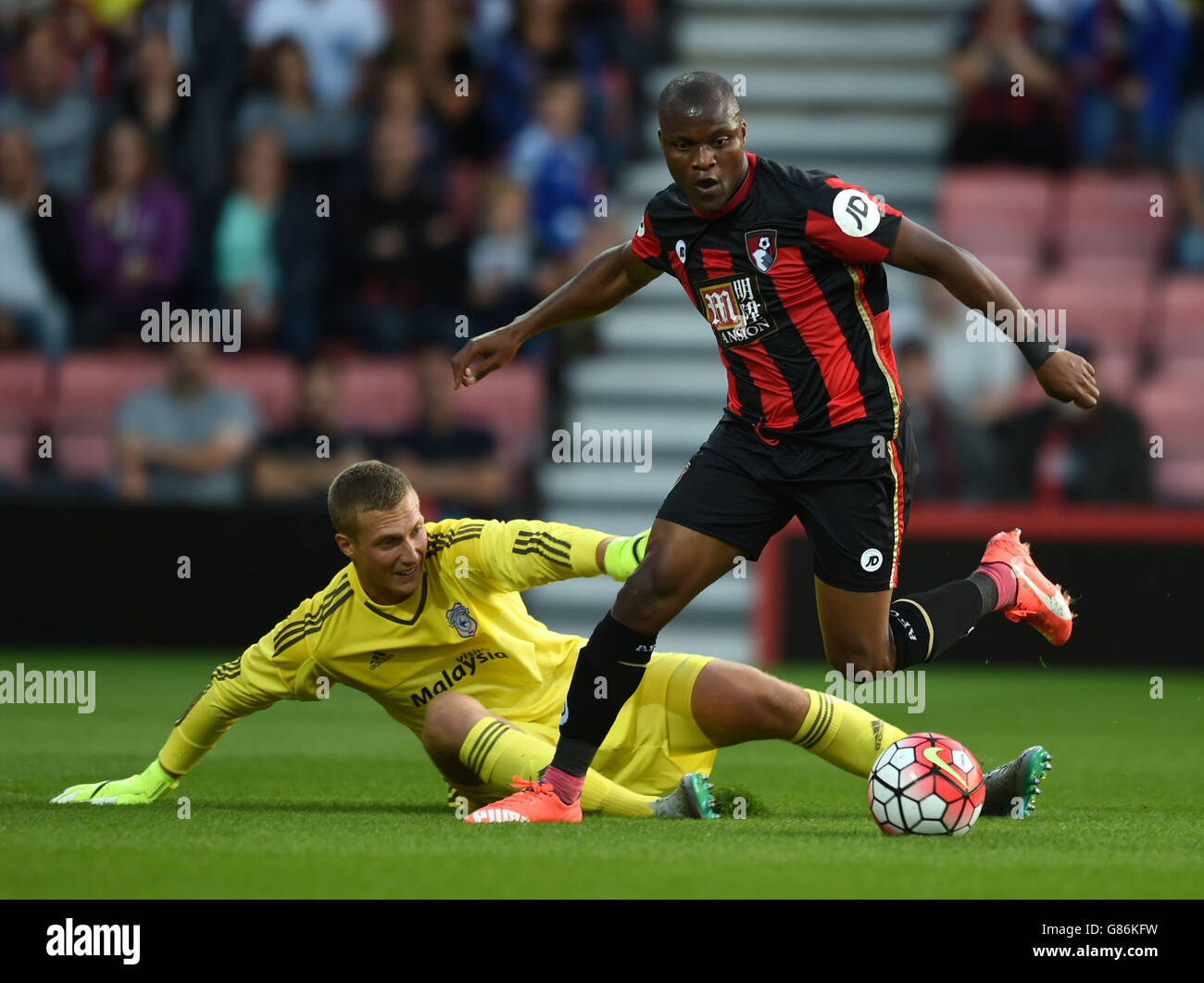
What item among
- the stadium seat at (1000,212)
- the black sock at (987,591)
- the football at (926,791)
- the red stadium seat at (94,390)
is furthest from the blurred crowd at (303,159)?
the football at (926,791)

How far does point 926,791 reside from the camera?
484 cm

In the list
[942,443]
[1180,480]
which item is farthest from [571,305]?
[1180,480]

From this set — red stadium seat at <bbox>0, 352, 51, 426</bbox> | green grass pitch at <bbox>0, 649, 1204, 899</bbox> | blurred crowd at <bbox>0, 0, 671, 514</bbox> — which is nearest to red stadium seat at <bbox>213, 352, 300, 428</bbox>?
blurred crowd at <bbox>0, 0, 671, 514</bbox>

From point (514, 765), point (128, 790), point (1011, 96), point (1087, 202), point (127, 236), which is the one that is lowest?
point (128, 790)

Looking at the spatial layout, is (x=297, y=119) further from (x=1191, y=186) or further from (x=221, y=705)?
(x=221, y=705)

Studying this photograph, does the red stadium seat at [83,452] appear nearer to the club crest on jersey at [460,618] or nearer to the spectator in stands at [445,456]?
the spectator in stands at [445,456]

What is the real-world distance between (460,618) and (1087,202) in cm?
895

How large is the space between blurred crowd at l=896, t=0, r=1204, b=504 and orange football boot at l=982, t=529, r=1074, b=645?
5.35m

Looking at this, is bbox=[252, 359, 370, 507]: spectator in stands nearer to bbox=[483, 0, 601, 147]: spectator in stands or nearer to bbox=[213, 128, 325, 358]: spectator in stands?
bbox=[213, 128, 325, 358]: spectator in stands

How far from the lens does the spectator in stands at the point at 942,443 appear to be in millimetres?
11430

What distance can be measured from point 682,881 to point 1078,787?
106 inches

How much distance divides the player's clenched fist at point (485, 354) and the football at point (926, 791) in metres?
1.74

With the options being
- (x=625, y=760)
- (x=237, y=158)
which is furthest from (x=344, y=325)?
(x=625, y=760)

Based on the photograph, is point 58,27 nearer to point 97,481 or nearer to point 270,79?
point 270,79
